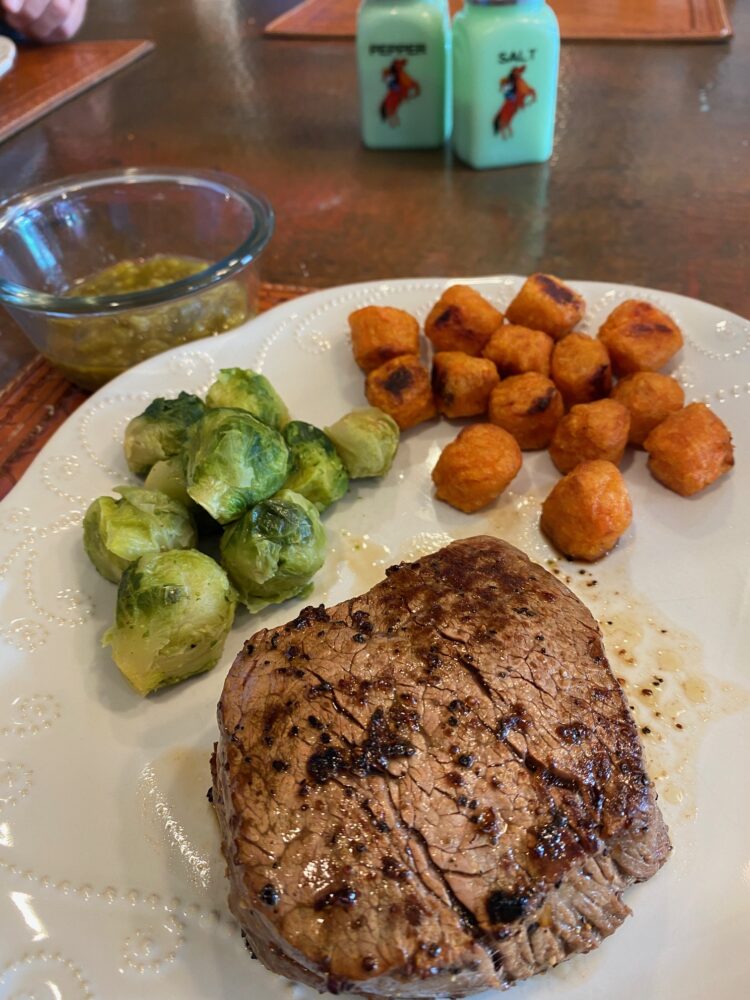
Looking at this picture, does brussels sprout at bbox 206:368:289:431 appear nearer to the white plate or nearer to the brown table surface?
the white plate

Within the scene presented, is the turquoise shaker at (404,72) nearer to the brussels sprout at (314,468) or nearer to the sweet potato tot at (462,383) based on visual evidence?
the sweet potato tot at (462,383)

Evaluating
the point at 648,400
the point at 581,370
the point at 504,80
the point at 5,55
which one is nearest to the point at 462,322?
the point at 581,370

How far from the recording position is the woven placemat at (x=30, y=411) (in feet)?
10.2

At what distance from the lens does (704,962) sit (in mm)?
1689

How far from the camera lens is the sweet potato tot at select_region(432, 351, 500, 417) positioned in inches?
113

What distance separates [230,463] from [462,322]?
1.22 m

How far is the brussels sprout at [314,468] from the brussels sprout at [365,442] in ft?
0.13

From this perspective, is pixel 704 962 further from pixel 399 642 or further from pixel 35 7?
pixel 35 7

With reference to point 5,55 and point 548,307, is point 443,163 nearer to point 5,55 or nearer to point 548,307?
point 548,307

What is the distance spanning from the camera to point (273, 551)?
232cm

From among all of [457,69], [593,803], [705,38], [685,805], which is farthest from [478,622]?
[705,38]

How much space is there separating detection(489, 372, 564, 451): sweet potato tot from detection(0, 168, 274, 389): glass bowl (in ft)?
4.23

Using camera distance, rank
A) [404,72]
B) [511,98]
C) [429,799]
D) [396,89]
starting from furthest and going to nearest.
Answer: [396,89], [404,72], [511,98], [429,799]

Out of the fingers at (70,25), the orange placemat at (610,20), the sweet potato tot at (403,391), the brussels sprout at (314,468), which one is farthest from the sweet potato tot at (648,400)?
the fingers at (70,25)
